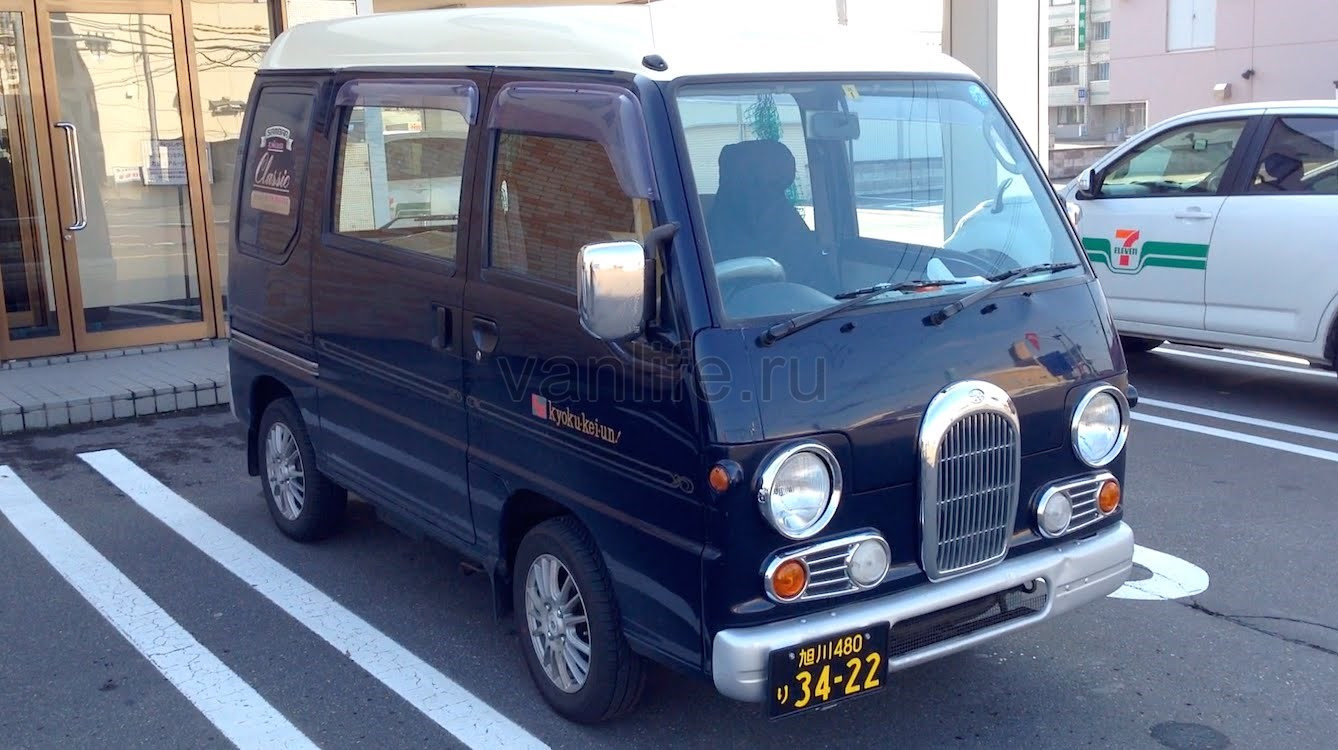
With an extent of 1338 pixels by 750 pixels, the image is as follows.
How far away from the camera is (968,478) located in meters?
3.56

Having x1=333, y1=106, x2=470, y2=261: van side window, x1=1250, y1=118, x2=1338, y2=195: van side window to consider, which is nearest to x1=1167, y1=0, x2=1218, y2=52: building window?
x1=1250, y1=118, x2=1338, y2=195: van side window

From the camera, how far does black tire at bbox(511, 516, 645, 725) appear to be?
3.71 metres

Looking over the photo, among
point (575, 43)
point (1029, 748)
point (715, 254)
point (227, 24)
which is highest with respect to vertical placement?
point (227, 24)

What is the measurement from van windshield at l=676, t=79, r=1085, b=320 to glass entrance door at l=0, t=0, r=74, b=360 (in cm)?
693

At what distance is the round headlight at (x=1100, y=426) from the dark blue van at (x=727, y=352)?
0.4 inches

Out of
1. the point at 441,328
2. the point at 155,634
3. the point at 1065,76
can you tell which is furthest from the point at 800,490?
the point at 1065,76

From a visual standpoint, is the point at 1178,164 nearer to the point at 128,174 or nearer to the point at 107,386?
the point at 107,386

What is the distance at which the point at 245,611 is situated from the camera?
4977mm

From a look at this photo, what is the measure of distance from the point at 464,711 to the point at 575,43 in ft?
6.96

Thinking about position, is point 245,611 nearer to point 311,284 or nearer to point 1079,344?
point 311,284

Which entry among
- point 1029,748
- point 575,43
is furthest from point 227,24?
point 1029,748

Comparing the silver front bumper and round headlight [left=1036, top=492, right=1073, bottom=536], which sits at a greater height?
round headlight [left=1036, top=492, right=1073, bottom=536]

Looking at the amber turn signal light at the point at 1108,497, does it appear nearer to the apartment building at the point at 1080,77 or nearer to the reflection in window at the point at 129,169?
the reflection in window at the point at 129,169

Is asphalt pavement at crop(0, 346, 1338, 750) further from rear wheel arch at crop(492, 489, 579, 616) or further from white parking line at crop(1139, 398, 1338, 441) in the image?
white parking line at crop(1139, 398, 1338, 441)
